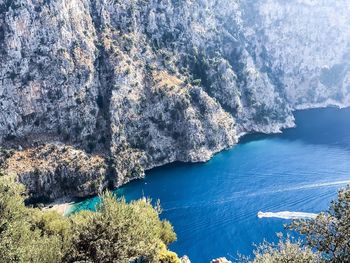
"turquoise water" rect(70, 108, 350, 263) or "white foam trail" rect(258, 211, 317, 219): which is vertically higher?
"turquoise water" rect(70, 108, 350, 263)

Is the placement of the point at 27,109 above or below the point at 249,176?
above

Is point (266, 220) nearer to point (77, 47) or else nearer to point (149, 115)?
point (149, 115)

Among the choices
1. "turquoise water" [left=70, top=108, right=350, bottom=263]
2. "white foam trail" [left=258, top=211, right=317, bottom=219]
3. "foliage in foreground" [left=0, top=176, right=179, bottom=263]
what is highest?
"foliage in foreground" [left=0, top=176, right=179, bottom=263]

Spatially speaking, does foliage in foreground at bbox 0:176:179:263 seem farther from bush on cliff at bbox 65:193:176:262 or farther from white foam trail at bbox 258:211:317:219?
white foam trail at bbox 258:211:317:219

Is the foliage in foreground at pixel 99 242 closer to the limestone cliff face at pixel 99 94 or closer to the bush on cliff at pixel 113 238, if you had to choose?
the bush on cliff at pixel 113 238

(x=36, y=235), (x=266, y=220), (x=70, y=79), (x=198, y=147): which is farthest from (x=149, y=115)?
(x=36, y=235)

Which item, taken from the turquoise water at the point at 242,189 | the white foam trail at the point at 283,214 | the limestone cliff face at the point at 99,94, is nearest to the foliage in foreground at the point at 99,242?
the turquoise water at the point at 242,189

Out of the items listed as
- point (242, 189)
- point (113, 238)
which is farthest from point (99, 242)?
point (242, 189)

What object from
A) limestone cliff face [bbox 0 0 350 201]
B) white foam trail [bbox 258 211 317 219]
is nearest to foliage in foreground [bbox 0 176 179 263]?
white foam trail [bbox 258 211 317 219]
